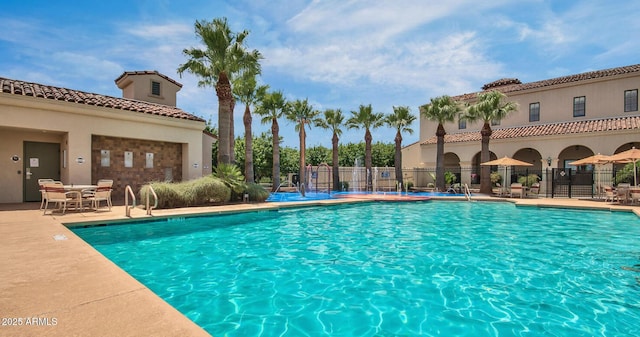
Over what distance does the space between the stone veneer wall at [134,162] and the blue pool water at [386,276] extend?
628 cm

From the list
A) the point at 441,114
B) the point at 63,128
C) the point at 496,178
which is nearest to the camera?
the point at 63,128

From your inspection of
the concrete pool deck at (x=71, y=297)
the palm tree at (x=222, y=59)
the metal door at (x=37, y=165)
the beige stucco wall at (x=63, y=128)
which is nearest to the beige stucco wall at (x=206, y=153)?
the palm tree at (x=222, y=59)

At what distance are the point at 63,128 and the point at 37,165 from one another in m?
2.49

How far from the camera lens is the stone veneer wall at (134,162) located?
49.7 feet

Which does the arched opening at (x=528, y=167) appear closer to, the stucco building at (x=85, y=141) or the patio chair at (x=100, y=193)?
the stucco building at (x=85, y=141)

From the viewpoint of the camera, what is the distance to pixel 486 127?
25844 millimetres

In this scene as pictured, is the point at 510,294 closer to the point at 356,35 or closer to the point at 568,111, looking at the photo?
the point at 356,35

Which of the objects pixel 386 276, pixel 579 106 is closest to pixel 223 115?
pixel 386 276

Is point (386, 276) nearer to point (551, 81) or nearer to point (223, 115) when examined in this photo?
point (223, 115)

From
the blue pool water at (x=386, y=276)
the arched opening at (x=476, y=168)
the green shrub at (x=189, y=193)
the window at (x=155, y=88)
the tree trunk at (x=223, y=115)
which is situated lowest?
the blue pool water at (x=386, y=276)

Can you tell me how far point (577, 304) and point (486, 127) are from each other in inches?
919

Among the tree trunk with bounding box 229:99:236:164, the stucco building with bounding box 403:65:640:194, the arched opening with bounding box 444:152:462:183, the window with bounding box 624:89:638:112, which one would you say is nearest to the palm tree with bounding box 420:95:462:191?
the stucco building with bounding box 403:65:640:194

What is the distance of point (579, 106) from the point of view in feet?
90.6

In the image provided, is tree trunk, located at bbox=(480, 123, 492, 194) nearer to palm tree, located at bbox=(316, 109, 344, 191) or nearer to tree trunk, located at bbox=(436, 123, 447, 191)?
tree trunk, located at bbox=(436, 123, 447, 191)
